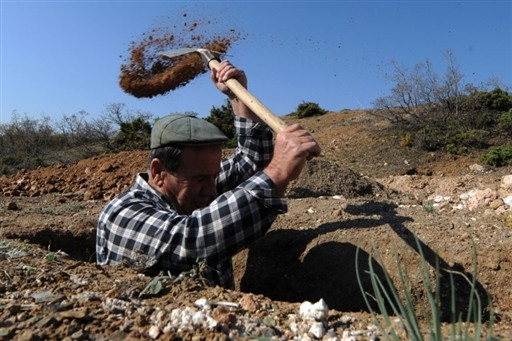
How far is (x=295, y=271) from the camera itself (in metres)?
3.27

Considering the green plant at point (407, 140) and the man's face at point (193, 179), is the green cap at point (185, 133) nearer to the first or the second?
the man's face at point (193, 179)

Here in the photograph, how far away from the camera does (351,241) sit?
3172 mm

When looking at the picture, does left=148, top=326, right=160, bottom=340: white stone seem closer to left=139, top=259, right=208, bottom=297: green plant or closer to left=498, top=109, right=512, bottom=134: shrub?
left=139, top=259, right=208, bottom=297: green plant

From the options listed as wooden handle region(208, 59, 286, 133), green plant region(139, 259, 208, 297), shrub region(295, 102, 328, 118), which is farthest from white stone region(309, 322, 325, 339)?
shrub region(295, 102, 328, 118)

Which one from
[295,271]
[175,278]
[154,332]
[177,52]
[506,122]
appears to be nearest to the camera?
[154,332]

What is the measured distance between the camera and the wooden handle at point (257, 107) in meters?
2.40

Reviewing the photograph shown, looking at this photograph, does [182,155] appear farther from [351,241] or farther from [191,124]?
[351,241]

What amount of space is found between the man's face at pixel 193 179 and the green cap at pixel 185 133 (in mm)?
43

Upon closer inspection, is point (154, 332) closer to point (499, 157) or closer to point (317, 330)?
point (317, 330)

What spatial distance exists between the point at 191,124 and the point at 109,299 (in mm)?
1038

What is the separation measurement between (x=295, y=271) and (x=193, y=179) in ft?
3.92

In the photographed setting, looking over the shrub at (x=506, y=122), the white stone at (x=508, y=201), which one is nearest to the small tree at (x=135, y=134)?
the shrub at (x=506, y=122)

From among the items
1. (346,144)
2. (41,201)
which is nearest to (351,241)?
(41,201)

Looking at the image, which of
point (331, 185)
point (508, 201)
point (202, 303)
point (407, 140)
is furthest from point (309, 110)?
point (202, 303)
